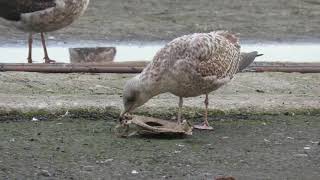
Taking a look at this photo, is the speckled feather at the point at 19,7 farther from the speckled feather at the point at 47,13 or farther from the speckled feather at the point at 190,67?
the speckled feather at the point at 190,67

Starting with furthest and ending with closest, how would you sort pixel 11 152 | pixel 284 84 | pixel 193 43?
pixel 284 84, pixel 193 43, pixel 11 152

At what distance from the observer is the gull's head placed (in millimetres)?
6930

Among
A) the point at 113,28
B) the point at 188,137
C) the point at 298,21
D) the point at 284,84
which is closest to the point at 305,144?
the point at 188,137

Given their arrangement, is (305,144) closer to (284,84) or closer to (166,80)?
(166,80)

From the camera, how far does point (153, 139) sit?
22.4ft

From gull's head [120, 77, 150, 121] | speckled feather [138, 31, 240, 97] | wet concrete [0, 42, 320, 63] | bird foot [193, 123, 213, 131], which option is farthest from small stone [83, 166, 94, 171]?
wet concrete [0, 42, 320, 63]

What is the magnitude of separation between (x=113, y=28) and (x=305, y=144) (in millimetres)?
8911

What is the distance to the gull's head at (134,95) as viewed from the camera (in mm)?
6930

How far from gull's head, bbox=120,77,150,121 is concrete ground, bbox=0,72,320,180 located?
247 mm

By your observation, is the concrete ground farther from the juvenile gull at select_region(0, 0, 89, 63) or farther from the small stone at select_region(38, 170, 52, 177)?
the juvenile gull at select_region(0, 0, 89, 63)

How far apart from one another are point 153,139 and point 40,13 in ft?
13.6

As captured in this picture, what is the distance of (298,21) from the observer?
1636 centimetres

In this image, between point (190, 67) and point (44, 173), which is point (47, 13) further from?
point (44, 173)

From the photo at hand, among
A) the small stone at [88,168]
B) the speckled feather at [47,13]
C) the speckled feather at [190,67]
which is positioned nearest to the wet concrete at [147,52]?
the speckled feather at [47,13]
